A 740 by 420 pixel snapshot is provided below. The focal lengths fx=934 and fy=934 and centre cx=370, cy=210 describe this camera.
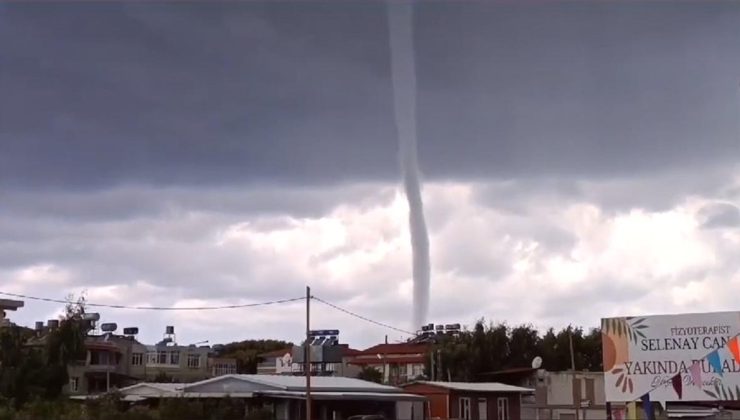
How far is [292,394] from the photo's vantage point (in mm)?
44031

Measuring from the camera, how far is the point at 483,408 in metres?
54.0

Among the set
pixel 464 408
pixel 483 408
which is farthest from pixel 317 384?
pixel 483 408

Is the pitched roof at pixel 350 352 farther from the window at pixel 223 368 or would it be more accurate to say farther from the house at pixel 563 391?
the house at pixel 563 391

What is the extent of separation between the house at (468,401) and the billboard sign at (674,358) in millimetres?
13607

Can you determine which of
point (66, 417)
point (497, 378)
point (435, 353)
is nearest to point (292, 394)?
point (66, 417)

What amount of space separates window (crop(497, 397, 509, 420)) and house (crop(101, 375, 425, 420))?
7.96 metres

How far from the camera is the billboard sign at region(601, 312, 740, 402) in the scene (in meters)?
38.3

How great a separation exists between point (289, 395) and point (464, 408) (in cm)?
1273

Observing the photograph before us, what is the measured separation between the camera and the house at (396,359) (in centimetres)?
9181

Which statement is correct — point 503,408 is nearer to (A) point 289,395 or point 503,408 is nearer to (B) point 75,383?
(A) point 289,395

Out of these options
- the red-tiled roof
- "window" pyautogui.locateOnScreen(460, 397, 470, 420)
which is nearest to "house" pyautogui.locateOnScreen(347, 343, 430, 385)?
the red-tiled roof

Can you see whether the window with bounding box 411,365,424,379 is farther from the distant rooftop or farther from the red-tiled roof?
the distant rooftop

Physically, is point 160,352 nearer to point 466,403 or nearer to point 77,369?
point 77,369

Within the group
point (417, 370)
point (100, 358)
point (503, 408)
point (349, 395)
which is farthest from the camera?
point (417, 370)
